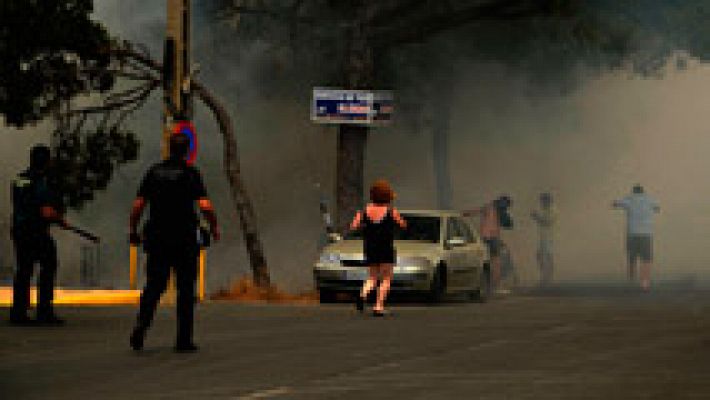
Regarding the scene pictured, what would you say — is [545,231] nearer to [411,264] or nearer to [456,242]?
[456,242]

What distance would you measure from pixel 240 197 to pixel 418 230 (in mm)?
4907

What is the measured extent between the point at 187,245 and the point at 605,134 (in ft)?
140

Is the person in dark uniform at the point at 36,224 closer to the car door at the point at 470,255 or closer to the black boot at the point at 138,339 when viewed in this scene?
the black boot at the point at 138,339

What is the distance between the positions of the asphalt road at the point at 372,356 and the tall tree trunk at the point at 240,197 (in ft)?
23.1

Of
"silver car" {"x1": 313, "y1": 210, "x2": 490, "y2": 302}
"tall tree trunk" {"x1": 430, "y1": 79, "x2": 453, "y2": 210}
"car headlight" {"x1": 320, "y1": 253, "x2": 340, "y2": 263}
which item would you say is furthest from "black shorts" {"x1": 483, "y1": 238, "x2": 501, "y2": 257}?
"tall tree trunk" {"x1": 430, "y1": 79, "x2": 453, "y2": 210}

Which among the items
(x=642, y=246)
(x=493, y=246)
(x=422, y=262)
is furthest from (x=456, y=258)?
(x=642, y=246)

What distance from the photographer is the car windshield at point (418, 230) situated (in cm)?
2989

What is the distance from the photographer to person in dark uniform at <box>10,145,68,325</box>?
22.0 meters

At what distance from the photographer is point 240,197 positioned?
1353 inches

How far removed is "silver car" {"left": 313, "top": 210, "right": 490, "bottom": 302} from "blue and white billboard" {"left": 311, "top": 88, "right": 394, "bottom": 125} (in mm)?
3234

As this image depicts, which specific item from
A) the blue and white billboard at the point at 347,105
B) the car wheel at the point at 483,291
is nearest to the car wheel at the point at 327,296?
the car wheel at the point at 483,291

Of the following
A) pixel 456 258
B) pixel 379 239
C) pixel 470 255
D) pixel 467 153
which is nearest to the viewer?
pixel 379 239

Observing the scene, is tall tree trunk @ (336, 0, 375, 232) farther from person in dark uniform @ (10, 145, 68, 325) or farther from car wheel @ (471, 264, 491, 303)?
person in dark uniform @ (10, 145, 68, 325)

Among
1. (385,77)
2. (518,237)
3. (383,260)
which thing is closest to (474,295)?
(383,260)
